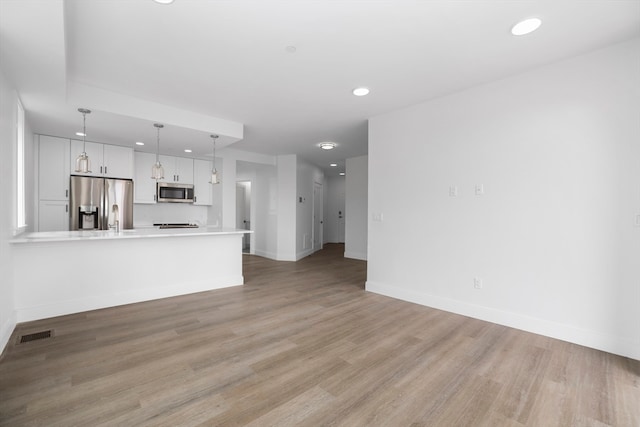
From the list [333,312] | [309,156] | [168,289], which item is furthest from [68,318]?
[309,156]

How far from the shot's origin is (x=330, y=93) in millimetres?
3449

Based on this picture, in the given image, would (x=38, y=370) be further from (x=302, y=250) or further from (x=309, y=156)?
(x=309, y=156)

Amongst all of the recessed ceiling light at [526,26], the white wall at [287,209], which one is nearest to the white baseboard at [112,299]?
the white wall at [287,209]

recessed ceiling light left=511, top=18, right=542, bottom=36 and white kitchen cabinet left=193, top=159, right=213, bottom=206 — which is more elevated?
recessed ceiling light left=511, top=18, right=542, bottom=36

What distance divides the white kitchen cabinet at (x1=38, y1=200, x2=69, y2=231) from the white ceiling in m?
1.36

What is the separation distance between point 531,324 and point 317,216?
649cm

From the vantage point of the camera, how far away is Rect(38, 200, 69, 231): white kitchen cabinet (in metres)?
4.66

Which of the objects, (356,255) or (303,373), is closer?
(303,373)

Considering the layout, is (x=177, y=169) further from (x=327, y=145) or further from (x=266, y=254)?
(x=327, y=145)

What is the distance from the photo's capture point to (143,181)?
5.68 m

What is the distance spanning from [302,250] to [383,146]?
410cm

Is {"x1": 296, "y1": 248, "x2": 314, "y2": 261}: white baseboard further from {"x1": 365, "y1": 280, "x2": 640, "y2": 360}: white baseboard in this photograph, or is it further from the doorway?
{"x1": 365, "y1": 280, "x2": 640, "y2": 360}: white baseboard

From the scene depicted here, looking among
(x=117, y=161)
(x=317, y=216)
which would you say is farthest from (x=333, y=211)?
(x=117, y=161)

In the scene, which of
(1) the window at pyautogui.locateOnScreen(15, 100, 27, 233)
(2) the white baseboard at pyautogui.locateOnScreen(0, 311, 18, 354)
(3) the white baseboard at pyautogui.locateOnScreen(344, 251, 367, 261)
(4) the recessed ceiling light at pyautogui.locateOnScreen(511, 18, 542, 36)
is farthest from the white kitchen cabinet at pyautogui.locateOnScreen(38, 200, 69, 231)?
(4) the recessed ceiling light at pyautogui.locateOnScreen(511, 18, 542, 36)
